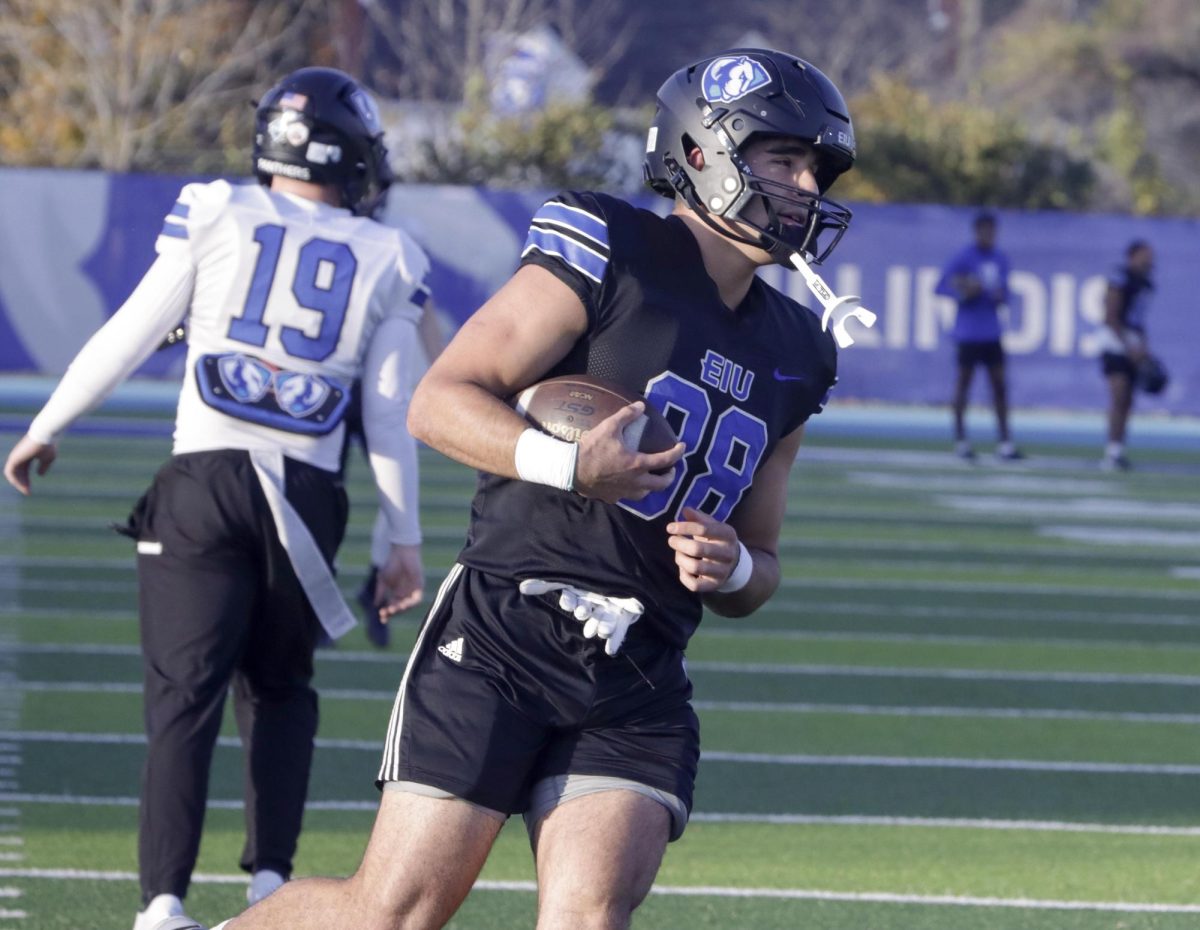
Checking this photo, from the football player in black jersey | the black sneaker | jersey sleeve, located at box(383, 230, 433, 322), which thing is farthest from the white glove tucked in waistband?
the black sneaker

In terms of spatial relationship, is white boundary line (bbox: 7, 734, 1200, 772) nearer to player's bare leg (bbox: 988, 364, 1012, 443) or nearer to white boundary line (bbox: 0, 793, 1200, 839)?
white boundary line (bbox: 0, 793, 1200, 839)

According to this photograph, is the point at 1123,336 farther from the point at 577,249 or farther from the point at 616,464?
the point at 616,464

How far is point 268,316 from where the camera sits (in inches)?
179

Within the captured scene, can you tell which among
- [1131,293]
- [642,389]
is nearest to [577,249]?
[642,389]

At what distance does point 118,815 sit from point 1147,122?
35.5 m

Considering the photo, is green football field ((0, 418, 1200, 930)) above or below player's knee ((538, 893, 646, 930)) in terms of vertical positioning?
below

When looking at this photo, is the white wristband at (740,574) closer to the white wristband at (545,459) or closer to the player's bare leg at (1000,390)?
the white wristband at (545,459)

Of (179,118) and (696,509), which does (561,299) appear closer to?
(696,509)

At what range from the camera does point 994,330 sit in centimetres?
1661

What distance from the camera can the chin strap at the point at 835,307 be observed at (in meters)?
3.40

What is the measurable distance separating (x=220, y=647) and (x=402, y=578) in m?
0.58

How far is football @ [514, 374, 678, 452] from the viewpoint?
323cm

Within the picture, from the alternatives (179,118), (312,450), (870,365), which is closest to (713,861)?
(312,450)

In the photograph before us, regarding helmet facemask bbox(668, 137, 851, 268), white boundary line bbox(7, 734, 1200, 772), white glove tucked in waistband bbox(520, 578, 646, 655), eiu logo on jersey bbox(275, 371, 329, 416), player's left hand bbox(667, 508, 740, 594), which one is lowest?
white boundary line bbox(7, 734, 1200, 772)
